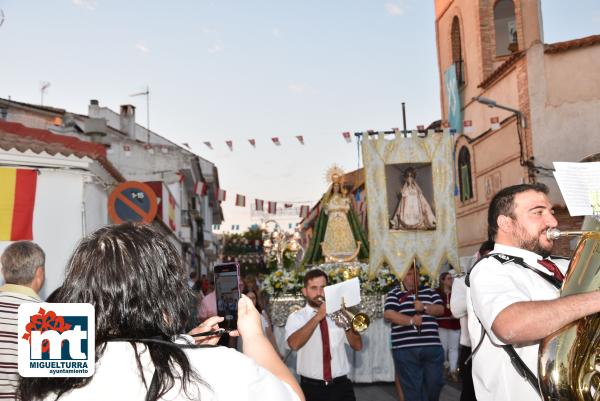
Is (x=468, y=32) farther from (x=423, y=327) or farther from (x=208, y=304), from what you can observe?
(x=208, y=304)

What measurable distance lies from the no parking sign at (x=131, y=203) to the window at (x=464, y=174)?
1652 centimetres

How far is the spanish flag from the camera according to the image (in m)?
8.61

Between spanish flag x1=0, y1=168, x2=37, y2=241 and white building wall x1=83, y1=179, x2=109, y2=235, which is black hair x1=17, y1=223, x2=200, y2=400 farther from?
white building wall x1=83, y1=179, x2=109, y2=235

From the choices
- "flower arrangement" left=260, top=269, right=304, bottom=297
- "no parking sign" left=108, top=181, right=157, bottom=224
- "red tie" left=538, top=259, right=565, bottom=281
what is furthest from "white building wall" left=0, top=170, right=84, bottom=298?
"red tie" left=538, top=259, right=565, bottom=281

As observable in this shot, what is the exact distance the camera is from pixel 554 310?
9.05 ft

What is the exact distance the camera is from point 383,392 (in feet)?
37.7

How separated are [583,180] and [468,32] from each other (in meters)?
23.2

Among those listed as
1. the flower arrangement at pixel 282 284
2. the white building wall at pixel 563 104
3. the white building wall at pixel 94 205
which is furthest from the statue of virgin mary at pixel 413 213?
the white building wall at pixel 94 205

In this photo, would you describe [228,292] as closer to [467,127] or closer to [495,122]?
[495,122]

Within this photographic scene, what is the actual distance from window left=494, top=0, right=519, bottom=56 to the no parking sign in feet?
56.6

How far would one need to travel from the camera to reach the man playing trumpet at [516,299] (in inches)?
110

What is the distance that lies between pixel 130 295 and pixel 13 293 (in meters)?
2.37

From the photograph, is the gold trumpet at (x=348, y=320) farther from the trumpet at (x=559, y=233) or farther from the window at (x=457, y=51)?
Result: the window at (x=457, y=51)

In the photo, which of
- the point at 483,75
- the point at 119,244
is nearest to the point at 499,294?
the point at 119,244
